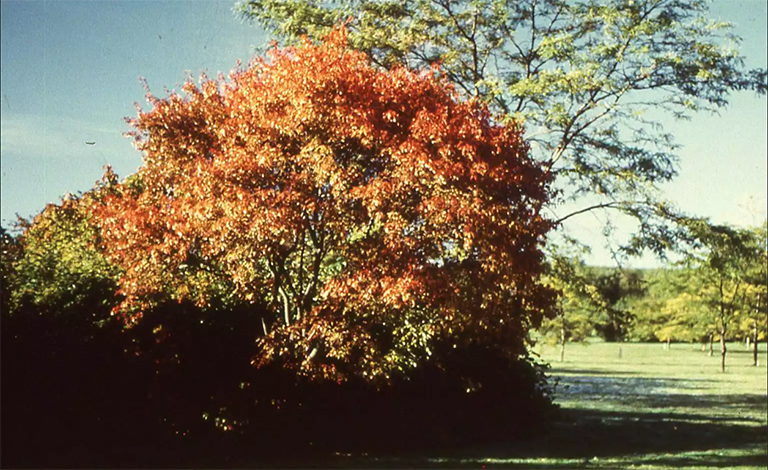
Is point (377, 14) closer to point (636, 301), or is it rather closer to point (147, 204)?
point (147, 204)

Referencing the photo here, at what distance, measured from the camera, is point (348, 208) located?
10.1 metres

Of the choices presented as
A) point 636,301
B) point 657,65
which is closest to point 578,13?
point 657,65

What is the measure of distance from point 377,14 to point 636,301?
68.5 metres

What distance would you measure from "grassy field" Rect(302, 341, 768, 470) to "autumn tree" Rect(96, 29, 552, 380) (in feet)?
8.85

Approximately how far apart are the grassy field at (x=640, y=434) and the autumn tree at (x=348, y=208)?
106 inches

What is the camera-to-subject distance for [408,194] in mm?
9828

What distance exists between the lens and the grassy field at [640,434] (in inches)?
487

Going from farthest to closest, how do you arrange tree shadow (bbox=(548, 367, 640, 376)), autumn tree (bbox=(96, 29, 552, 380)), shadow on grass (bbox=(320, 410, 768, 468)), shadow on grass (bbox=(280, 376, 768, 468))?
tree shadow (bbox=(548, 367, 640, 376))
shadow on grass (bbox=(280, 376, 768, 468))
shadow on grass (bbox=(320, 410, 768, 468))
autumn tree (bbox=(96, 29, 552, 380))

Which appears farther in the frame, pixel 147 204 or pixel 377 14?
pixel 377 14

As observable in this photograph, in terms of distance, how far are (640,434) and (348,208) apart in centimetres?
1087

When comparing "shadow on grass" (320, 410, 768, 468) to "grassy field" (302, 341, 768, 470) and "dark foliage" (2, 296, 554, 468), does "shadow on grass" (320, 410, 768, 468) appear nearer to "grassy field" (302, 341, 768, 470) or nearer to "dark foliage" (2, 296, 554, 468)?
"grassy field" (302, 341, 768, 470)

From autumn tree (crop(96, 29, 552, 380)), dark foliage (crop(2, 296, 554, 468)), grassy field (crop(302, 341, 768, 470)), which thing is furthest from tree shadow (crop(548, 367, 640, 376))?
autumn tree (crop(96, 29, 552, 380))

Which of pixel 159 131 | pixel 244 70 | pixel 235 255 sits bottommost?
pixel 235 255

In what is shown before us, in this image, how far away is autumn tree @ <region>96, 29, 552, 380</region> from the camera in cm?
973
